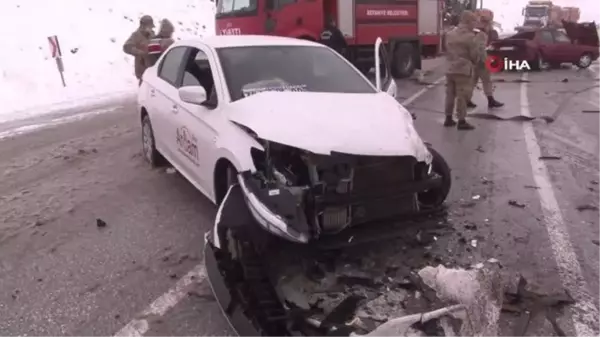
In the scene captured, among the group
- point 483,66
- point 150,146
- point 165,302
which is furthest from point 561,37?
point 165,302

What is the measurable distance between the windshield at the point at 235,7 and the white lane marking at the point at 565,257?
8074 millimetres

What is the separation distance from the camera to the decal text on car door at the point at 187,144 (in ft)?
16.0

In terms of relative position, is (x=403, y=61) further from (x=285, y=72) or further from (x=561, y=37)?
A: (x=285, y=72)

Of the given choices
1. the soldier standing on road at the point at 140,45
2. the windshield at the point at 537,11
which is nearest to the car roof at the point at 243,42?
the soldier standing on road at the point at 140,45

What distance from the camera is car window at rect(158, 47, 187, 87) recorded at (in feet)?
18.9

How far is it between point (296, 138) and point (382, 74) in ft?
7.98

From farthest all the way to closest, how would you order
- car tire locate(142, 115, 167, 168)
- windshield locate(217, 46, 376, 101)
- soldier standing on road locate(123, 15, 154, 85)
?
soldier standing on road locate(123, 15, 154, 85)
car tire locate(142, 115, 167, 168)
windshield locate(217, 46, 376, 101)

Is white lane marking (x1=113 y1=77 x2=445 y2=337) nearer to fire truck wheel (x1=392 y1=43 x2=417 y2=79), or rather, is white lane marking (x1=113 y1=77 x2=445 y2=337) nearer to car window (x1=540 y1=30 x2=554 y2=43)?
fire truck wheel (x1=392 y1=43 x2=417 y2=79)

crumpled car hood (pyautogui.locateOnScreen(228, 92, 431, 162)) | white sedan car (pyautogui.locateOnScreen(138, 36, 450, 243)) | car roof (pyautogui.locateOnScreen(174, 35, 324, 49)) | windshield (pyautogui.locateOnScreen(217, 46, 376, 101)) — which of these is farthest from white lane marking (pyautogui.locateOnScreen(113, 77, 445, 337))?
car roof (pyautogui.locateOnScreen(174, 35, 324, 49))

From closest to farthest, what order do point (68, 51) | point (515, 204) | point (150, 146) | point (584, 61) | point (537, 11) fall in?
1. point (515, 204)
2. point (150, 146)
3. point (68, 51)
4. point (584, 61)
5. point (537, 11)

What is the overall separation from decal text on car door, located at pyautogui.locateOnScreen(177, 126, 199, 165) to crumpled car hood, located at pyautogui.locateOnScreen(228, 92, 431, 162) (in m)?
0.64

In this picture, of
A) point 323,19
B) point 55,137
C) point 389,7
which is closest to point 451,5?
point 389,7

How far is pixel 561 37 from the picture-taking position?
19578 mm

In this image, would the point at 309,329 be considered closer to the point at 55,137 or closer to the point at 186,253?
the point at 186,253
